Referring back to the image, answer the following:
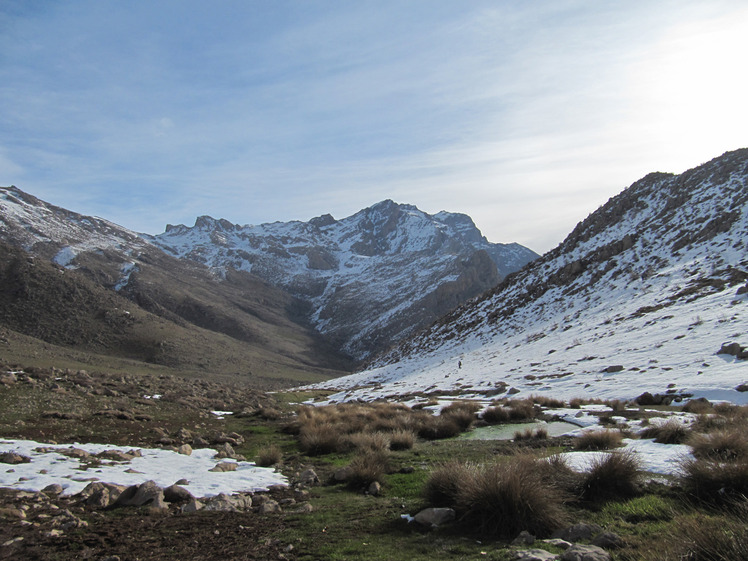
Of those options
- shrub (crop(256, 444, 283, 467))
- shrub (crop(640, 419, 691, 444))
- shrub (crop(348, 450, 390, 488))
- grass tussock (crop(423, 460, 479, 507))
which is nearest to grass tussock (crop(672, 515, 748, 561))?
grass tussock (crop(423, 460, 479, 507))

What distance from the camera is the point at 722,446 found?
6.59 m

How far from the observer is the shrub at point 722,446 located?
628 centimetres

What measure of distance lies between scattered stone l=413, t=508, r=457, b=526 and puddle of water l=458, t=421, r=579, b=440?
6456mm

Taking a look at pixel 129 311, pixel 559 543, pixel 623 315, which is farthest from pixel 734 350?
pixel 129 311

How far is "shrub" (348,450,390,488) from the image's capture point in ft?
27.2

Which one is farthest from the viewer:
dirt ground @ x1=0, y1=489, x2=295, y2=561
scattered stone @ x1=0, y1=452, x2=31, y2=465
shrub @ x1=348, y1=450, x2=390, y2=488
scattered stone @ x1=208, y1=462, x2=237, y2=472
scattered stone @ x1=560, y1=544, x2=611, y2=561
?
scattered stone @ x1=208, y1=462, x2=237, y2=472

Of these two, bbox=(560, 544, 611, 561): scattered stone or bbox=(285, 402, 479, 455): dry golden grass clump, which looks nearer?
bbox=(560, 544, 611, 561): scattered stone

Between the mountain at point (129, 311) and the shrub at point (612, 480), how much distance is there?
48022 mm

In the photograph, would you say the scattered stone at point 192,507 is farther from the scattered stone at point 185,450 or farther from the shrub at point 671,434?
the shrub at point 671,434

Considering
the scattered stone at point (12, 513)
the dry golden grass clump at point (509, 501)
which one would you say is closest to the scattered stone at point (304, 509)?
the dry golden grass clump at point (509, 501)

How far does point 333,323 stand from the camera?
7731 inches

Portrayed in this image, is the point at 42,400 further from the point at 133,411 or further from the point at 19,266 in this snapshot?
the point at 19,266

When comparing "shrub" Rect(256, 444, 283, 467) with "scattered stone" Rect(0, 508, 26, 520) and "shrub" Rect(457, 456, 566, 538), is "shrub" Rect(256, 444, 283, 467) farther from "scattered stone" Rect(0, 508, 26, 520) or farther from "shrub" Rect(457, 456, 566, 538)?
"shrub" Rect(457, 456, 566, 538)

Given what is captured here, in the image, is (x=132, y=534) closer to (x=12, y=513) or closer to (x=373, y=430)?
(x=12, y=513)
